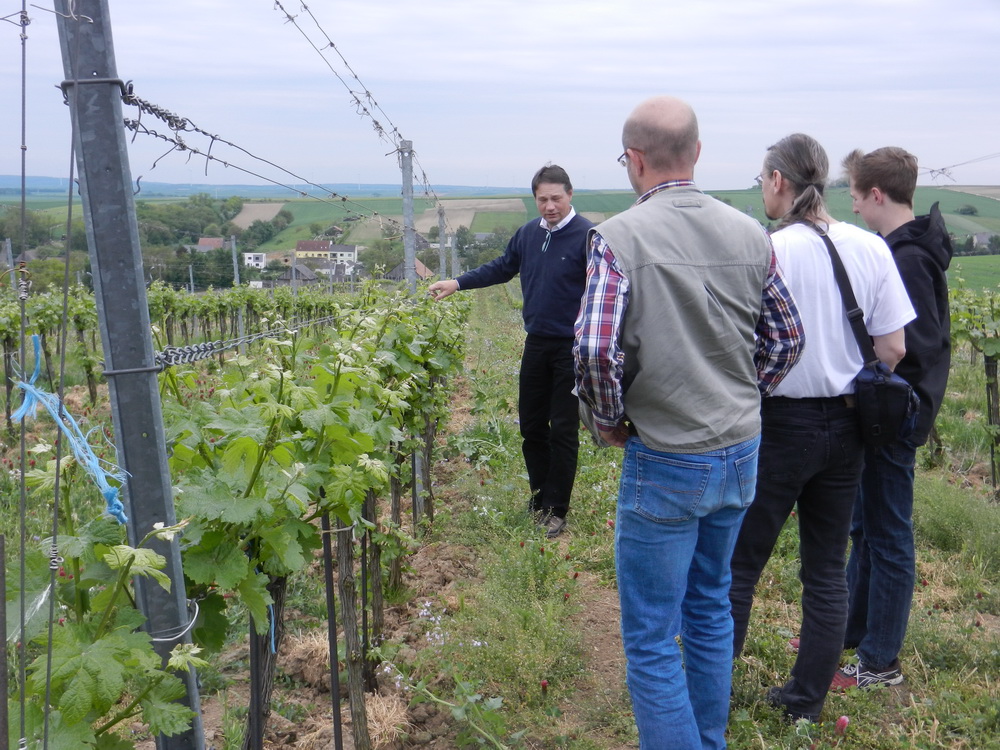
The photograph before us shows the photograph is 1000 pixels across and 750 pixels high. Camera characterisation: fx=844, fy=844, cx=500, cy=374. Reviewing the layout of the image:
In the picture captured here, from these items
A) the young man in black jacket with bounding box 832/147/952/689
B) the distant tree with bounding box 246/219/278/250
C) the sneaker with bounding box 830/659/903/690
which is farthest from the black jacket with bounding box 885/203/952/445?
the distant tree with bounding box 246/219/278/250

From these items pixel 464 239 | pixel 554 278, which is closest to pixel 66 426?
pixel 554 278

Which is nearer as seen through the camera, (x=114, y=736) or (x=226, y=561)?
(x=114, y=736)

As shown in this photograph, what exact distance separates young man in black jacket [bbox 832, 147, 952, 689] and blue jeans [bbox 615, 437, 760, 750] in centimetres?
113

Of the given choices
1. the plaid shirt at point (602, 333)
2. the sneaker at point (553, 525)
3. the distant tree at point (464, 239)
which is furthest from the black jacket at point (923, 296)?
the distant tree at point (464, 239)

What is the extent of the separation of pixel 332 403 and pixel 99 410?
29.7 feet

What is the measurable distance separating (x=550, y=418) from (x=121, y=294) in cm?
370

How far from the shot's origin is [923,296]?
3279mm

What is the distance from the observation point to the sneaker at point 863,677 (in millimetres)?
3445

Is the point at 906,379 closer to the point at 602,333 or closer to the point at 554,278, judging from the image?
the point at 602,333

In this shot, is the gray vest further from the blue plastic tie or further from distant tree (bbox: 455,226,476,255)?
distant tree (bbox: 455,226,476,255)

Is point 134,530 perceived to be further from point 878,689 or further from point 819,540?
point 878,689

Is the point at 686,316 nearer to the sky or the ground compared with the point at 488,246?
nearer to the sky

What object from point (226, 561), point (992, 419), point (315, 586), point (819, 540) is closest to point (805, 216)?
point (819, 540)

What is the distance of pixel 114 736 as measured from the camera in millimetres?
1770
